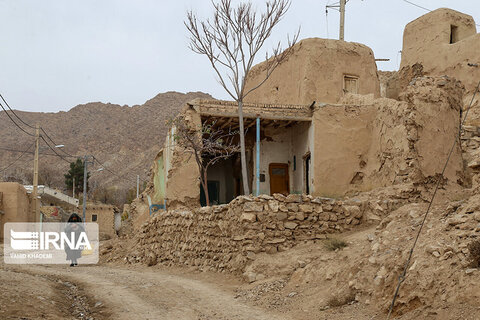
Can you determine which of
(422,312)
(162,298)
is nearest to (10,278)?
(162,298)

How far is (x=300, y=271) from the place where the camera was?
28.1 ft

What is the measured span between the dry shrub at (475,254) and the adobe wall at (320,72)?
11664mm

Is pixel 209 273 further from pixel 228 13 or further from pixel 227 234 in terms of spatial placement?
pixel 228 13

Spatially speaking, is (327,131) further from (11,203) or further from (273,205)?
(11,203)

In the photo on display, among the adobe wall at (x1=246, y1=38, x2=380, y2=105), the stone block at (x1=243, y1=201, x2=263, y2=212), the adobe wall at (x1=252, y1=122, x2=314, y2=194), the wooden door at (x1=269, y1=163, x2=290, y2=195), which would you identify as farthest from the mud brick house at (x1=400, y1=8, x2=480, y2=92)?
the stone block at (x1=243, y1=201, x2=263, y2=212)

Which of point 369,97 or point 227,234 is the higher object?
point 369,97

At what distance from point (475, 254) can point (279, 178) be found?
13.1m

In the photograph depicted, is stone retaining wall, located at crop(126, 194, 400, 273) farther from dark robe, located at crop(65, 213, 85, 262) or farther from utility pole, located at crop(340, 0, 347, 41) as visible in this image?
utility pole, located at crop(340, 0, 347, 41)

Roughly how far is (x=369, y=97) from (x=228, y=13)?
585cm

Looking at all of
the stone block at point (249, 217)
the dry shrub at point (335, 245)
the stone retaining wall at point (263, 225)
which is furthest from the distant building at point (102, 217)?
the dry shrub at point (335, 245)

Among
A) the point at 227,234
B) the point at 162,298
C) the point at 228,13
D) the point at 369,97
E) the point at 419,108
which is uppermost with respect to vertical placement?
the point at 228,13

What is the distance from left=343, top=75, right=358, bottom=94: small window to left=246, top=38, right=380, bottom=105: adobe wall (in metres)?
0.16

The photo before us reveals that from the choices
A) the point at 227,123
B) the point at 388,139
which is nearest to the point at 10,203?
the point at 227,123

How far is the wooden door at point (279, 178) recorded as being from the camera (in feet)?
60.9
